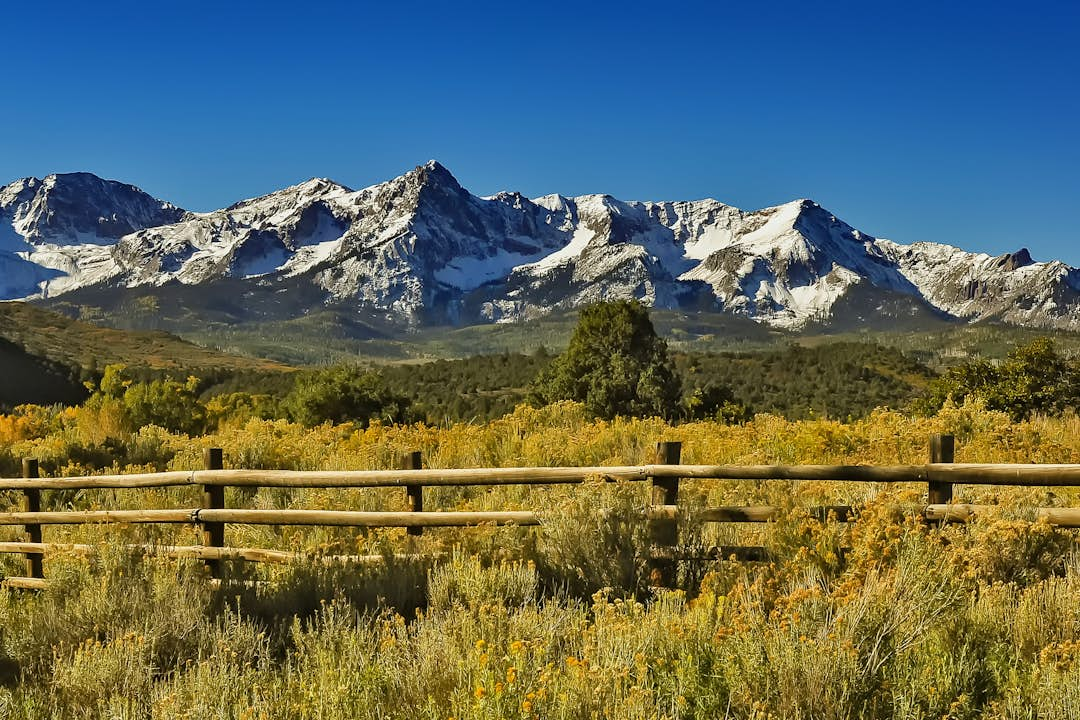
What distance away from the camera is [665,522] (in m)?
6.65

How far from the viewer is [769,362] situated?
2562 inches

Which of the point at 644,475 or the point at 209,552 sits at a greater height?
the point at 644,475

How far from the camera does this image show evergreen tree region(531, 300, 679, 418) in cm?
2689

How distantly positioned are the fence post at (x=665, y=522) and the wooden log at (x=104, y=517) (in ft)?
14.4

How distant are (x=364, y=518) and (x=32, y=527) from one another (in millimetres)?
3882

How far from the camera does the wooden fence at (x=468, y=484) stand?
663 cm

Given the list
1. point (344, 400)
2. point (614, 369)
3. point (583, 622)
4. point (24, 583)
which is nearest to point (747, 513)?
point (583, 622)

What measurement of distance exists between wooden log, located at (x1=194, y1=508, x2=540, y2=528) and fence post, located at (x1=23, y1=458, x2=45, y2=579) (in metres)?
1.98

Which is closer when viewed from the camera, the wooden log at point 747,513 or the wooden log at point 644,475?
the wooden log at point 644,475

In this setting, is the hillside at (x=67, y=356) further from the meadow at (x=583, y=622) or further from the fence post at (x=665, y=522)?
the fence post at (x=665, y=522)

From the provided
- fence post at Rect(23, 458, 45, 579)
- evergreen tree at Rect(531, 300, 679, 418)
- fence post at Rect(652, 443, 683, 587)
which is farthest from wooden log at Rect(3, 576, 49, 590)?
evergreen tree at Rect(531, 300, 679, 418)

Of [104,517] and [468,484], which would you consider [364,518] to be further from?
[104,517]

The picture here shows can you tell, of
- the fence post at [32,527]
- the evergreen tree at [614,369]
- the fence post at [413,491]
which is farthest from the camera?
the evergreen tree at [614,369]

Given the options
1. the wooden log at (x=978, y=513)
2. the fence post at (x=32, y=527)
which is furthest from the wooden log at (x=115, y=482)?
the wooden log at (x=978, y=513)
